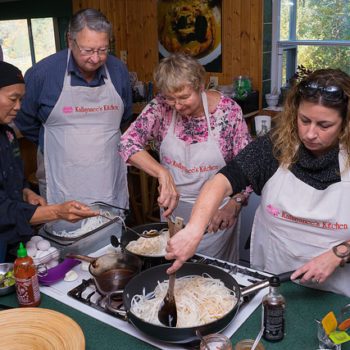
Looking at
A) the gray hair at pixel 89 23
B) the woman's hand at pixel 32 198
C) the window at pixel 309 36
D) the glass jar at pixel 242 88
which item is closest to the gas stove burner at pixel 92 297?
the woman's hand at pixel 32 198

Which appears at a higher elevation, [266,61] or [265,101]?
[266,61]

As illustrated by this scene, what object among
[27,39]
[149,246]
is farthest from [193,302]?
[27,39]

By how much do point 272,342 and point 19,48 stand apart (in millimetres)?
5968

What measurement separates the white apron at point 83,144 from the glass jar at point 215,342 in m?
1.47

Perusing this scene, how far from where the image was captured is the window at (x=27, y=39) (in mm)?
5473

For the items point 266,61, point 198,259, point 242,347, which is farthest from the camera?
point 266,61

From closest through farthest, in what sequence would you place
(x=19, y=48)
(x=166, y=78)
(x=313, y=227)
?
1. (x=313, y=227)
2. (x=166, y=78)
3. (x=19, y=48)

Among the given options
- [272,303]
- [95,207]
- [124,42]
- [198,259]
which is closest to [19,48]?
[124,42]

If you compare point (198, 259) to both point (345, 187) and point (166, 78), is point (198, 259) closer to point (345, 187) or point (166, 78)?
point (345, 187)

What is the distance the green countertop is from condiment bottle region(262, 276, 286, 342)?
0.08ft

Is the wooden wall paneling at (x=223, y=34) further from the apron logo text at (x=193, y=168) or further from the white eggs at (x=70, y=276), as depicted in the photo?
the white eggs at (x=70, y=276)

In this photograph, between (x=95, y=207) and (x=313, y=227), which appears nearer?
(x=313, y=227)

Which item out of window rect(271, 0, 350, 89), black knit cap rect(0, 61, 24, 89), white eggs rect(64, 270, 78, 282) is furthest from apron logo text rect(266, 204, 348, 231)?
window rect(271, 0, 350, 89)

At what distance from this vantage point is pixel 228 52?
3.86 m
